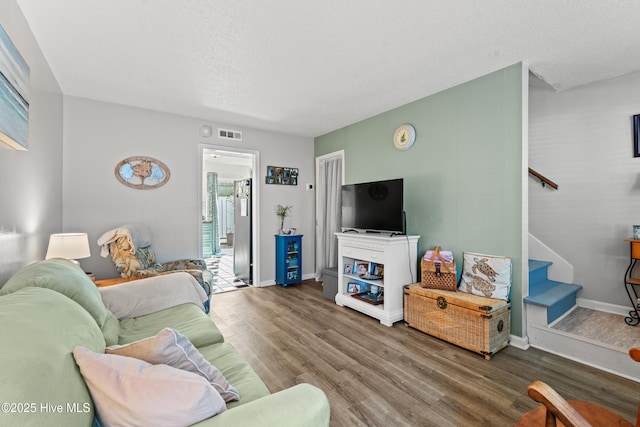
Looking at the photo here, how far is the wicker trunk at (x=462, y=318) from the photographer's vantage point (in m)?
2.37

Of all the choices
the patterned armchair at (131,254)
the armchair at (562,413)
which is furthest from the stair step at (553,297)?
the patterned armchair at (131,254)

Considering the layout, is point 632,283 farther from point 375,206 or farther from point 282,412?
point 282,412

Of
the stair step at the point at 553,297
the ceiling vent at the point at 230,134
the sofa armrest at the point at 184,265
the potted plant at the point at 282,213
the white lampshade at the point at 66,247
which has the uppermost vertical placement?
the ceiling vent at the point at 230,134

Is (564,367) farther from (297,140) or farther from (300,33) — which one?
(297,140)

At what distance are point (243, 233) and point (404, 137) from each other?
3.16 meters

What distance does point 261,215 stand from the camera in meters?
4.67

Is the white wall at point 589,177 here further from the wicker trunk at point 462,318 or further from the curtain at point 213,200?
the curtain at point 213,200

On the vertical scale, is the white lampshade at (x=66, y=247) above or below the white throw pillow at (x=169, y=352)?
above

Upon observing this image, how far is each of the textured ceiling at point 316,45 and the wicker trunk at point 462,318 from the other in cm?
217

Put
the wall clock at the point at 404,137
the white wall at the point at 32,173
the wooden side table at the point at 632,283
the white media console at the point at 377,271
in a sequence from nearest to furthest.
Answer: the white wall at the point at 32,173, the wooden side table at the point at 632,283, the white media console at the point at 377,271, the wall clock at the point at 404,137

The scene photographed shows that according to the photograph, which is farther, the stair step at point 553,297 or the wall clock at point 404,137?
the wall clock at point 404,137

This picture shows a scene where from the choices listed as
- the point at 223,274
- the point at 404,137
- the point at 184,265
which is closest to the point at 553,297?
the point at 404,137

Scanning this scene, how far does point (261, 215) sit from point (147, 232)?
1.67m

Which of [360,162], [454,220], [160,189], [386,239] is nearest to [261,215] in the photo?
[160,189]
